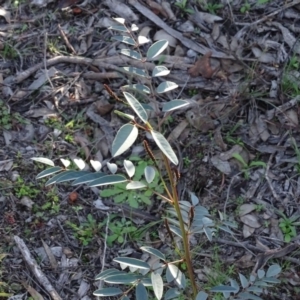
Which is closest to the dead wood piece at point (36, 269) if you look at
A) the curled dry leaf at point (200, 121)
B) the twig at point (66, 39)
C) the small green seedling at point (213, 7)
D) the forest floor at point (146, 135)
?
the forest floor at point (146, 135)

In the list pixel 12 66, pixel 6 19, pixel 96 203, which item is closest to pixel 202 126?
A: pixel 96 203

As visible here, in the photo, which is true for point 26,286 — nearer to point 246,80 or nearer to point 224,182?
point 224,182

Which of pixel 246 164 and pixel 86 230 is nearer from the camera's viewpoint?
pixel 86 230

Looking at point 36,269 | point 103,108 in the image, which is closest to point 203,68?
point 103,108

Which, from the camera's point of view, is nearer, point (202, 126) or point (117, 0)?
point (202, 126)

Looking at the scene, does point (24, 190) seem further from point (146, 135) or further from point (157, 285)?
point (157, 285)

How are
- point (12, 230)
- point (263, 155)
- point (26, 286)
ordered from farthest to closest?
point (263, 155), point (12, 230), point (26, 286)
